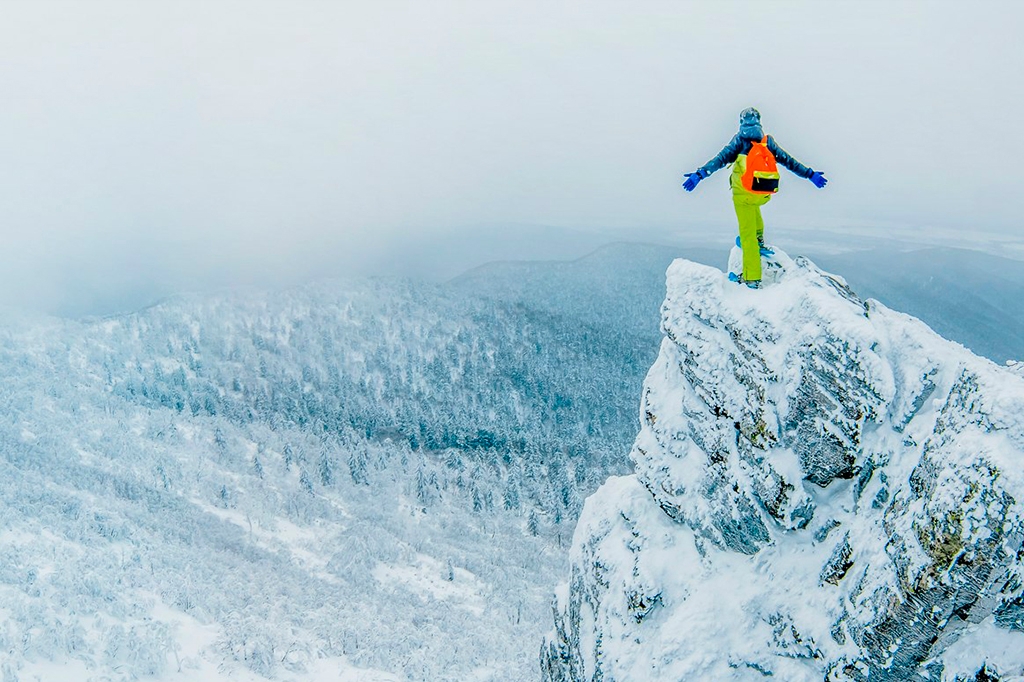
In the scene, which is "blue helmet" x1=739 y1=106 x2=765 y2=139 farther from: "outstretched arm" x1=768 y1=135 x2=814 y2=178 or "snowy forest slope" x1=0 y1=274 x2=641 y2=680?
"snowy forest slope" x1=0 y1=274 x2=641 y2=680

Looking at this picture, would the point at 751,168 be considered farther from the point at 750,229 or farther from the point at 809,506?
the point at 809,506

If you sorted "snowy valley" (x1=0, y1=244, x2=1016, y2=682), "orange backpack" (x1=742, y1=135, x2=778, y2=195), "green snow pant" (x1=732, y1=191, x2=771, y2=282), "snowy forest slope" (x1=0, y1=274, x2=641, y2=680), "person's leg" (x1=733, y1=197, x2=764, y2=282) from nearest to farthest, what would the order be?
"orange backpack" (x1=742, y1=135, x2=778, y2=195)
"green snow pant" (x1=732, y1=191, x2=771, y2=282)
"person's leg" (x1=733, y1=197, x2=764, y2=282)
"snowy valley" (x1=0, y1=244, x2=1016, y2=682)
"snowy forest slope" (x1=0, y1=274, x2=641, y2=680)

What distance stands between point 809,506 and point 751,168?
361 inches

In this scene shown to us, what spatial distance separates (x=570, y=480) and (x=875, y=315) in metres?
124

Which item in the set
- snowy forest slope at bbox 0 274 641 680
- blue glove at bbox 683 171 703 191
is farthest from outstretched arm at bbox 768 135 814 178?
snowy forest slope at bbox 0 274 641 680

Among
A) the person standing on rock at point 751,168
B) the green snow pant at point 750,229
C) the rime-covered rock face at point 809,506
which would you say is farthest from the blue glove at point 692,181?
the rime-covered rock face at point 809,506

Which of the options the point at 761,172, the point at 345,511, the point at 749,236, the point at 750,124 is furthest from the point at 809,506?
the point at 345,511

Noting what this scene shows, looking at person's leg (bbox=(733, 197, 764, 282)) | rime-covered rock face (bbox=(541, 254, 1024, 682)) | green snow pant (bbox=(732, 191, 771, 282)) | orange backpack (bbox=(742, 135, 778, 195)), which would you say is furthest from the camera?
person's leg (bbox=(733, 197, 764, 282))

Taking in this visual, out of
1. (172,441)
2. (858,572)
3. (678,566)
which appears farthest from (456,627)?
(172,441)

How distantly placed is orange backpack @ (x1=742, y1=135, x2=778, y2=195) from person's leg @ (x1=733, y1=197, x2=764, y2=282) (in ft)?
2.06

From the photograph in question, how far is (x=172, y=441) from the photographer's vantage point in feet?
436

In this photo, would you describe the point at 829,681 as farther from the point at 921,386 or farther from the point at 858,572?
the point at 921,386

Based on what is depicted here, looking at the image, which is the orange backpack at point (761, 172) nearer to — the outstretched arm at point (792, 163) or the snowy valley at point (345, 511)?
the outstretched arm at point (792, 163)

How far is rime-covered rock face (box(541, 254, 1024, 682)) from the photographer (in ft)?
39.7
